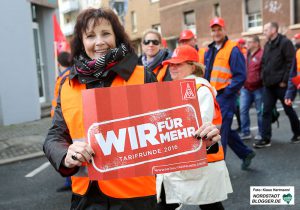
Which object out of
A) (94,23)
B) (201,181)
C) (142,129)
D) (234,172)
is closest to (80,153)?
(142,129)

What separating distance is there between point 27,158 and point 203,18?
20.7m

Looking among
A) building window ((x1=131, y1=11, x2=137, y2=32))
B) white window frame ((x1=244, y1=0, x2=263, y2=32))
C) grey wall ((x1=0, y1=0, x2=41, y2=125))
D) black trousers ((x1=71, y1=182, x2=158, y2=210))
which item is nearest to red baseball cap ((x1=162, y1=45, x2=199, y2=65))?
black trousers ((x1=71, y1=182, x2=158, y2=210))

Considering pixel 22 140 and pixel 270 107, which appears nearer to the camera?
pixel 270 107

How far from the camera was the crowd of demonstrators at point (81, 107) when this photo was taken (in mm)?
1789

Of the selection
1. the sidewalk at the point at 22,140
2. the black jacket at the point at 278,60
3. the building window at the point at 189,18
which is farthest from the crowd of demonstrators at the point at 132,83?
the building window at the point at 189,18

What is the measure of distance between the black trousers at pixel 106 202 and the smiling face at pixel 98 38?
64 centimetres

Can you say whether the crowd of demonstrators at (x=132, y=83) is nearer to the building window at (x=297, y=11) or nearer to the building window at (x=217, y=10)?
the building window at (x=297, y=11)

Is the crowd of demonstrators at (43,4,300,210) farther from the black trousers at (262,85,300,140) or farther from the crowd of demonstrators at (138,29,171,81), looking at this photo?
the black trousers at (262,85,300,140)

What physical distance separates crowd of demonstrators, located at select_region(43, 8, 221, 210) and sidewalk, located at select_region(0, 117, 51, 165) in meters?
5.09

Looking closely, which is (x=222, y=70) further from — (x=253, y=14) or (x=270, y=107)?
(x=253, y=14)

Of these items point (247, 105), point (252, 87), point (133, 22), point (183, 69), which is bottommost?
point (247, 105)

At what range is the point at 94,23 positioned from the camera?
6.21 ft

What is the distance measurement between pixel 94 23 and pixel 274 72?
16.1 feet

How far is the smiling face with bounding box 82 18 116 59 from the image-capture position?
1.89m
